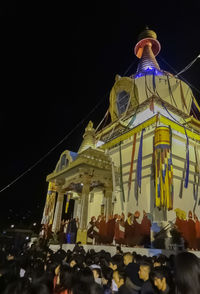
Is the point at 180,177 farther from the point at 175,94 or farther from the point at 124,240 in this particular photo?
the point at 175,94

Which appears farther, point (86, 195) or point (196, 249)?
point (86, 195)

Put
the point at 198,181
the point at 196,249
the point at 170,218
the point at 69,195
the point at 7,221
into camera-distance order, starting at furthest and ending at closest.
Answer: the point at 7,221
the point at 69,195
the point at 198,181
the point at 170,218
the point at 196,249

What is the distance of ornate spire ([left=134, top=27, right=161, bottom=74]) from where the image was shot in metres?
24.0

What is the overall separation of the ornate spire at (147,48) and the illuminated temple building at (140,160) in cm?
461

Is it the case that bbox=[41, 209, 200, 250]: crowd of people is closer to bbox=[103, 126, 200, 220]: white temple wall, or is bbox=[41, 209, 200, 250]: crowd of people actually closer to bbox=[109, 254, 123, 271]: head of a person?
bbox=[103, 126, 200, 220]: white temple wall

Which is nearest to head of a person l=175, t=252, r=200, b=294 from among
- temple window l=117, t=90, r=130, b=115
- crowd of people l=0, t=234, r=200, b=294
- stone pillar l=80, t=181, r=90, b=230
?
crowd of people l=0, t=234, r=200, b=294

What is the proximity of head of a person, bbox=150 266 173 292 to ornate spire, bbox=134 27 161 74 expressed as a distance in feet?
76.1

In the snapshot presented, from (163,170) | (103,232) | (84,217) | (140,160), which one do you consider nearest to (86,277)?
(103,232)

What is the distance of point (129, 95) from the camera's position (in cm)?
1925

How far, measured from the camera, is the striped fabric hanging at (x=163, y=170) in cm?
1117

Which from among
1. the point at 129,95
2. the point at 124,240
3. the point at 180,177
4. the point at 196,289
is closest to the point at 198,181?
the point at 180,177

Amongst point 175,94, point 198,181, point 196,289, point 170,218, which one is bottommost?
point 196,289

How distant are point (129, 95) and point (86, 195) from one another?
1033 centimetres

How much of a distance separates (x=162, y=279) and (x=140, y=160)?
440 inches
